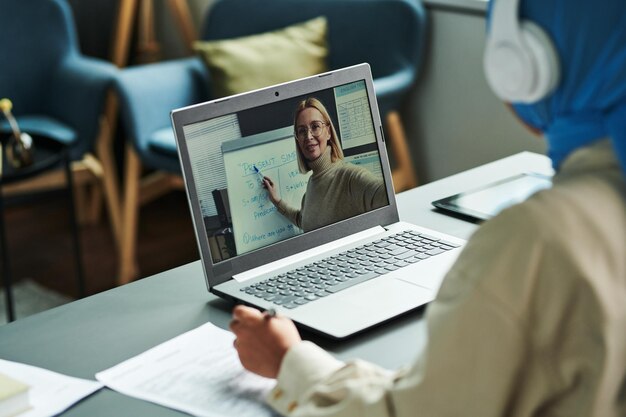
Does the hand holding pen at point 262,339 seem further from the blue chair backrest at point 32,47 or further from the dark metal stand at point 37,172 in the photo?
the blue chair backrest at point 32,47

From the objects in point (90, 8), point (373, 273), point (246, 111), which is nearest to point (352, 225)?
point (373, 273)

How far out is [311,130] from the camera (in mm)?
1544

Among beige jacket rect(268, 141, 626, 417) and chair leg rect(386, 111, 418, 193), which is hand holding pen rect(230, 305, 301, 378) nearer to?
beige jacket rect(268, 141, 626, 417)

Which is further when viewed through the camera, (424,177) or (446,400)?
(424,177)

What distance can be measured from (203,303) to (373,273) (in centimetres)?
26

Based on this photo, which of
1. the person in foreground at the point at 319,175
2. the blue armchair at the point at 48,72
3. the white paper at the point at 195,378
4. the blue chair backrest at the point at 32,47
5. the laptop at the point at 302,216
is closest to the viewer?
the white paper at the point at 195,378

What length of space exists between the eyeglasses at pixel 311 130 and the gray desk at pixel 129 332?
0.88ft

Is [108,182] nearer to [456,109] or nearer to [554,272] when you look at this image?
[456,109]

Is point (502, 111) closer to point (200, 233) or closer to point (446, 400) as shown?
point (200, 233)

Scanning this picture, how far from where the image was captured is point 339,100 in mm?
1586

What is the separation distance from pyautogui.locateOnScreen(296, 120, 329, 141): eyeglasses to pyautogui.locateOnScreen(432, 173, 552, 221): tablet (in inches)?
12.8

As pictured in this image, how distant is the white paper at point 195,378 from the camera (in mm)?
1159

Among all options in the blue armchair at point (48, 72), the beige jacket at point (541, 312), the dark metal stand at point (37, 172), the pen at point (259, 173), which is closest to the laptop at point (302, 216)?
the pen at point (259, 173)

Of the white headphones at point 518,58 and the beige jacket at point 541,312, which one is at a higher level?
the white headphones at point 518,58
